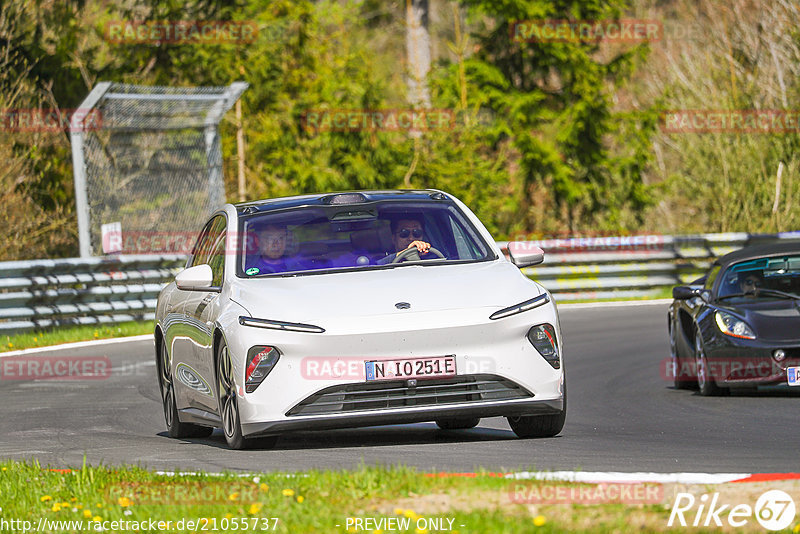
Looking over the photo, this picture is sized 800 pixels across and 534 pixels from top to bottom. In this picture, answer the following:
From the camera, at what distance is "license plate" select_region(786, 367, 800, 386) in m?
11.8

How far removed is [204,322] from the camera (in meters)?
9.23

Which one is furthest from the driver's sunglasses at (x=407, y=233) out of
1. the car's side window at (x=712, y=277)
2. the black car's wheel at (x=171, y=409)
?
the car's side window at (x=712, y=277)

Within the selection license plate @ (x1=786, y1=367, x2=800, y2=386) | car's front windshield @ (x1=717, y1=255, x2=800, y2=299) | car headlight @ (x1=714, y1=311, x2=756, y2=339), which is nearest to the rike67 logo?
license plate @ (x1=786, y1=367, x2=800, y2=386)

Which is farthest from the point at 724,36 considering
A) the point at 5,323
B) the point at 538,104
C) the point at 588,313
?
the point at 5,323

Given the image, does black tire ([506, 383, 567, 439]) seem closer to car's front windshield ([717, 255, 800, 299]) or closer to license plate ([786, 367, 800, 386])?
license plate ([786, 367, 800, 386])

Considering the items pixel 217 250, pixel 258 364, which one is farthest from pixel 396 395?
pixel 217 250

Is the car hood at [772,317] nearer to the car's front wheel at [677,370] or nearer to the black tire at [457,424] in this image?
the car's front wheel at [677,370]

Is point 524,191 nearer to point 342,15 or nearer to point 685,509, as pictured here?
point 342,15

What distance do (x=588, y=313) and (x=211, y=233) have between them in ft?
42.0

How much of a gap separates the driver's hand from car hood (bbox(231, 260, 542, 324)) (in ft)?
1.18

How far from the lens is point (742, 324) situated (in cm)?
1216

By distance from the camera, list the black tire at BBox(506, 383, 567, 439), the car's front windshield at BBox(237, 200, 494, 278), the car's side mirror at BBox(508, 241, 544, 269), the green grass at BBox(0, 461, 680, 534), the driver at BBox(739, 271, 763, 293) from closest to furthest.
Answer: the green grass at BBox(0, 461, 680, 534), the black tire at BBox(506, 383, 567, 439), the car's front windshield at BBox(237, 200, 494, 278), the car's side mirror at BBox(508, 241, 544, 269), the driver at BBox(739, 271, 763, 293)

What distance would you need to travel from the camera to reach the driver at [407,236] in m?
9.41

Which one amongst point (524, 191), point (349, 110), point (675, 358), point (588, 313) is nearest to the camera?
point (675, 358)
